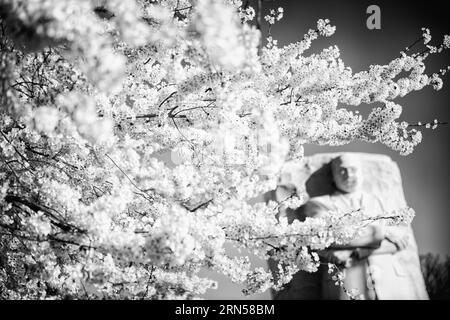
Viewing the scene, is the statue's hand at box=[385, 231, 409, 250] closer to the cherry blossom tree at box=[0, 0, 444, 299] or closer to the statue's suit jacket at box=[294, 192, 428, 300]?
the statue's suit jacket at box=[294, 192, 428, 300]

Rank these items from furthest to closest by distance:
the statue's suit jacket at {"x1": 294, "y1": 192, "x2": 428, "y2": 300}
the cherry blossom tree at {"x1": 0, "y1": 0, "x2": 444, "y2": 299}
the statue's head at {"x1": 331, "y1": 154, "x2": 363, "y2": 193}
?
the statue's head at {"x1": 331, "y1": 154, "x2": 363, "y2": 193} < the statue's suit jacket at {"x1": 294, "y1": 192, "x2": 428, "y2": 300} < the cherry blossom tree at {"x1": 0, "y1": 0, "x2": 444, "y2": 299}

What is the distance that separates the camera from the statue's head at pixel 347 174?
377 centimetres

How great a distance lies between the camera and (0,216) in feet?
5.79

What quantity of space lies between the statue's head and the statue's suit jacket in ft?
0.31

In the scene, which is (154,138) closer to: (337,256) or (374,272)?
(337,256)

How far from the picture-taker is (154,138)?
2227 mm

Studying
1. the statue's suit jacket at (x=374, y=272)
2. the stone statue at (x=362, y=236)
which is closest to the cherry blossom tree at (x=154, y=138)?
the stone statue at (x=362, y=236)

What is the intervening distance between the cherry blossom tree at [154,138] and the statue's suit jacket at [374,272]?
130 cm

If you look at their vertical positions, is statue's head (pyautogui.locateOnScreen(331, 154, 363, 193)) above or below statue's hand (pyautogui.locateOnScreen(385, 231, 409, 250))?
above

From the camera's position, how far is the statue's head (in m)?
3.77

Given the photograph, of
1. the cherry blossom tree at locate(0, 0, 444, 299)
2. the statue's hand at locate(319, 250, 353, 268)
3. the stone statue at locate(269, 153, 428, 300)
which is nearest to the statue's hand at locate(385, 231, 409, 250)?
the stone statue at locate(269, 153, 428, 300)

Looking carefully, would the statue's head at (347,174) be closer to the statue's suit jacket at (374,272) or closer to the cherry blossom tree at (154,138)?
the statue's suit jacket at (374,272)

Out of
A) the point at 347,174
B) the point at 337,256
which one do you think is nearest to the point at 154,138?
the point at 337,256
